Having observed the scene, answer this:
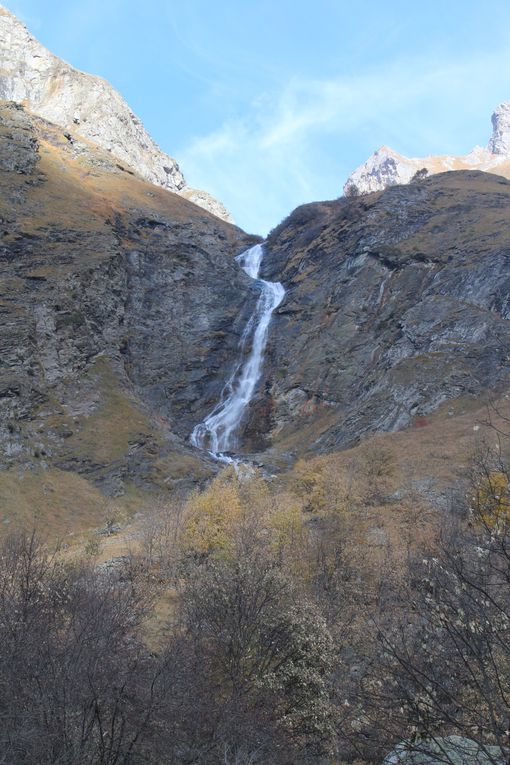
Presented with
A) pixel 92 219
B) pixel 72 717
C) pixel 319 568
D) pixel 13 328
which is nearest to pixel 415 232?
pixel 92 219

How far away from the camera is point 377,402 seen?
156 feet

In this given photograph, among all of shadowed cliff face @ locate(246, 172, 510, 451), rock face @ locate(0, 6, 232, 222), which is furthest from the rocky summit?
rock face @ locate(0, 6, 232, 222)

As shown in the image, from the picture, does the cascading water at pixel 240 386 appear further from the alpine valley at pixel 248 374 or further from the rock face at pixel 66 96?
the rock face at pixel 66 96

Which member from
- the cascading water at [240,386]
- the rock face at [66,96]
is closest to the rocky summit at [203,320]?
the cascading water at [240,386]

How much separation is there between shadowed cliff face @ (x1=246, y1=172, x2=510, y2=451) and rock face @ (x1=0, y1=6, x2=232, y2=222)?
72708 mm

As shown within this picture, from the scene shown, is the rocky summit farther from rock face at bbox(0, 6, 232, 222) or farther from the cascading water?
rock face at bbox(0, 6, 232, 222)

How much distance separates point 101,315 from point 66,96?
312 ft

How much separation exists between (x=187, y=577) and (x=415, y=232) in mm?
58912

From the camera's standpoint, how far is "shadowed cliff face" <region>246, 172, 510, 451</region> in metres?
47.2

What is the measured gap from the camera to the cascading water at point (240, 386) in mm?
57409

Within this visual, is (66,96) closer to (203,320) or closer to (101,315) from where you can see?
(203,320)

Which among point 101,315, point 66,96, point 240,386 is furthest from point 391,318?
point 66,96

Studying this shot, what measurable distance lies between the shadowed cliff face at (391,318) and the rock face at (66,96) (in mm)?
72708

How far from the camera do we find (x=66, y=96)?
132625 millimetres
